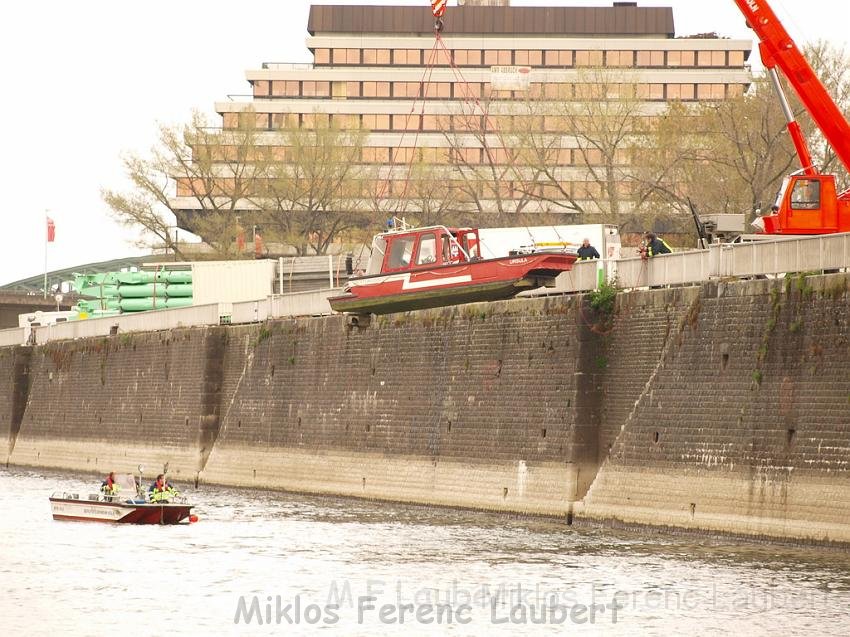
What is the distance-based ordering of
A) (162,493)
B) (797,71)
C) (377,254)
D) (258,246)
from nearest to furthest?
(797,71)
(162,493)
(377,254)
(258,246)

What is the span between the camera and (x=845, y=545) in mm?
27031

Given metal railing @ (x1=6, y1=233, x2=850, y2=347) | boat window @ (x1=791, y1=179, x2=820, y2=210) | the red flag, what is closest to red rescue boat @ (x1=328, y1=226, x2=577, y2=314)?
metal railing @ (x1=6, y1=233, x2=850, y2=347)

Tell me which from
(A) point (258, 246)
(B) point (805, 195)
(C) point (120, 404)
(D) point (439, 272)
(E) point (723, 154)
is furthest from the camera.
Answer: (A) point (258, 246)

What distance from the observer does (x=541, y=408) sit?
119ft

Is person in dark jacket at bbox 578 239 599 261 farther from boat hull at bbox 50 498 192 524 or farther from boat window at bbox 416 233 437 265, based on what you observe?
boat hull at bbox 50 498 192 524

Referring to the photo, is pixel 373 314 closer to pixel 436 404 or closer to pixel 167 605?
pixel 436 404

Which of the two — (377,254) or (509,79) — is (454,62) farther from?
(377,254)

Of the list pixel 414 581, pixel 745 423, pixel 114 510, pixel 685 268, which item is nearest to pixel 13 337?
pixel 114 510

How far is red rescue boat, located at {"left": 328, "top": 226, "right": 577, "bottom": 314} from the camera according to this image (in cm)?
3747

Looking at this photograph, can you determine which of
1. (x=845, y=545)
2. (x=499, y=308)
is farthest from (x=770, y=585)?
(x=499, y=308)

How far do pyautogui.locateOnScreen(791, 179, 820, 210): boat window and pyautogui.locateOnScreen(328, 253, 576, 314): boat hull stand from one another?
17.1 feet

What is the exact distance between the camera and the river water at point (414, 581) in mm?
24422

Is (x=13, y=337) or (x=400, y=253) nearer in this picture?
(x=400, y=253)

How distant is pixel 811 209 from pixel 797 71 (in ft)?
12.4
